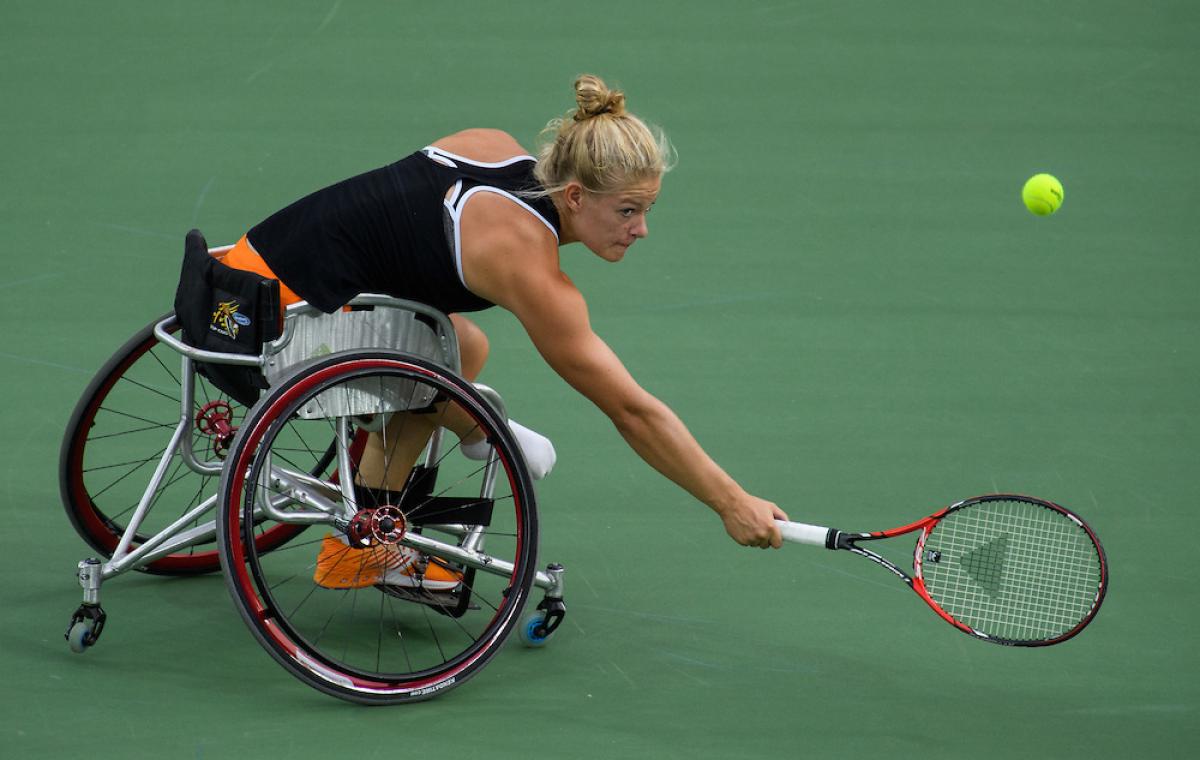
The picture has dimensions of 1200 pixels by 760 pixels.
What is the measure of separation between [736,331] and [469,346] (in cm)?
161

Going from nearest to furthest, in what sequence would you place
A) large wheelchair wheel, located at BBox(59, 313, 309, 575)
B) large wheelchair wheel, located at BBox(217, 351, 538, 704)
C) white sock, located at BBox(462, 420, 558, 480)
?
1. large wheelchair wheel, located at BBox(217, 351, 538, 704)
2. white sock, located at BBox(462, 420, 558, 480)
3. large wheelchair wheel, located at BBox(59, 313, 309, 575)

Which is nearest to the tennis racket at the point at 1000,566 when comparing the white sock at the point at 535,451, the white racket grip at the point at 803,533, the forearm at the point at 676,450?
the white racket grip at the point at 803,533

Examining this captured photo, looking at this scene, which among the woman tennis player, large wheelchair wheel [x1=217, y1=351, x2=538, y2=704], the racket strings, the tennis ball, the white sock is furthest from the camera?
the tennis ball

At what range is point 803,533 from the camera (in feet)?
10.4

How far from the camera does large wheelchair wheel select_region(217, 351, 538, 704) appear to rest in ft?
9.89

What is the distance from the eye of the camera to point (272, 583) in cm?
376

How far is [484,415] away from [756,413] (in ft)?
5.27

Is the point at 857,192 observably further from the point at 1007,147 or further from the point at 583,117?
the point at 583,117

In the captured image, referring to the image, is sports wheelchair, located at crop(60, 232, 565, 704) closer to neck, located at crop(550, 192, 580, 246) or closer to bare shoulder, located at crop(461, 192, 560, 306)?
bare shoulder, located at crop(461, 192, 560, 306)

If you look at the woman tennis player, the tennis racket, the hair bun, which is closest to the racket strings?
the tennis racket

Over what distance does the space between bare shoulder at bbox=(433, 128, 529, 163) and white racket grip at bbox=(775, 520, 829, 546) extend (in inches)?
35.8

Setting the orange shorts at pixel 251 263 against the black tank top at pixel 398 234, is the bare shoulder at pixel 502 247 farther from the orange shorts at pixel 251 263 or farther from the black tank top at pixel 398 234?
the orange shorts at pixel 251 263

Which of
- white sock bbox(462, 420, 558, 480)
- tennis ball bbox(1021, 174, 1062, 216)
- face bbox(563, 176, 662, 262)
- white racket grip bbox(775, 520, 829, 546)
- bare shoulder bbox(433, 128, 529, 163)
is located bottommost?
white racket grip bbox(775, 520, 829, 546)

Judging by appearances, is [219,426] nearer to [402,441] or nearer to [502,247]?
[402,441]
